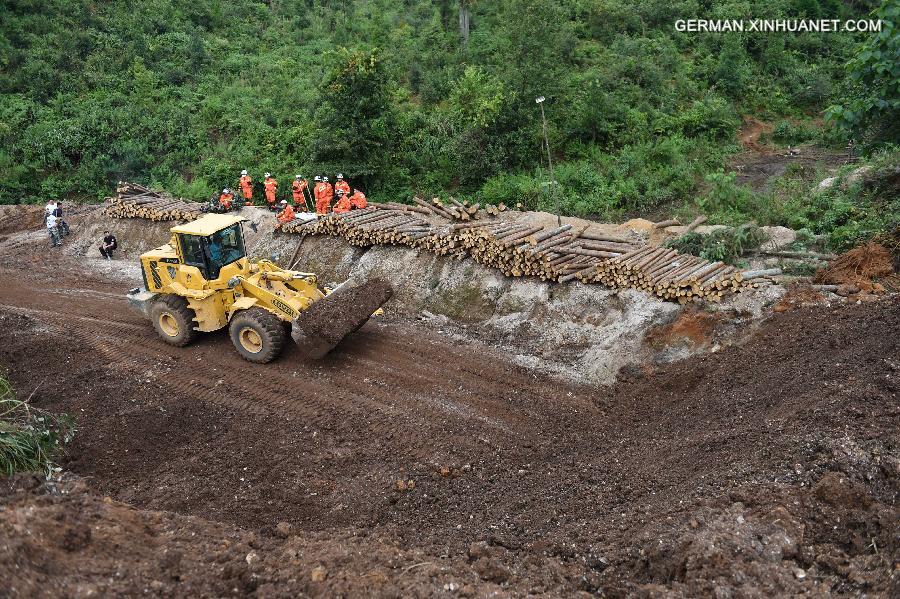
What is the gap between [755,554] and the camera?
6141 mm

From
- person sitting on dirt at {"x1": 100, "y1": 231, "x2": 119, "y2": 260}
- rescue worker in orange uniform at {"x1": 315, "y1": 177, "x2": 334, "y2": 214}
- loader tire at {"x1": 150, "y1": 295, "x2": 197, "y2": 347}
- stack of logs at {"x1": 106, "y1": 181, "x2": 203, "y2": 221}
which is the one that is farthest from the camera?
stack of logs at {"x1": 106, "y1": 181, "x2": 203, "y2": 221}

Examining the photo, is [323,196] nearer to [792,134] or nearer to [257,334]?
[257,334]

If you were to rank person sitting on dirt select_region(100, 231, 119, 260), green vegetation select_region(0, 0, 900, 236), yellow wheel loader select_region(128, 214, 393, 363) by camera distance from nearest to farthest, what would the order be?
yellow wheel loader select_region(128, 214, 393, 363), person sitting on dirt select_region(100, 231, 119, 260), green vegetation select_region(0, 0, 900, 236)

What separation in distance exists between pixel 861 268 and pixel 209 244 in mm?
11881

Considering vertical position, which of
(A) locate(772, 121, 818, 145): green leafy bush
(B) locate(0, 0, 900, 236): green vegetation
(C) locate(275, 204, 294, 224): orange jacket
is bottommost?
(A) locate(772, 121, 818, 145): green leafy bush

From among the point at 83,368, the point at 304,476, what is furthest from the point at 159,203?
the point at 304,476

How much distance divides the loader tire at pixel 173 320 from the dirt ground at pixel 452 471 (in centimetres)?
27

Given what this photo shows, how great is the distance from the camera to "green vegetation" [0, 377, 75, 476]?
822cm

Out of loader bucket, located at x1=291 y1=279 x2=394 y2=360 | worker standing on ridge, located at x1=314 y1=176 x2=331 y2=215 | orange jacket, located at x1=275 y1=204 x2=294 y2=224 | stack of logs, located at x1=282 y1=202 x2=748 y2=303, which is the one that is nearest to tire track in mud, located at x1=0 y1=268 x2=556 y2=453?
loader bucket, located at x1=291 y1=279 x2=394 y2=360

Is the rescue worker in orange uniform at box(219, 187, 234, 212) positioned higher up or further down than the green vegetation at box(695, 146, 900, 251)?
higher up

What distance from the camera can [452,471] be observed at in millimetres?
9305

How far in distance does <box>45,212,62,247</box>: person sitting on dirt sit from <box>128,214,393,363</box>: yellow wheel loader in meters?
8.88

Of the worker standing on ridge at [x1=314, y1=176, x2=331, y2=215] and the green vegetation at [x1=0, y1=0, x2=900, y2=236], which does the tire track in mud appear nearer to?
the worker standing on ridge at [x1=314, y1=176, x2=331, y2=215]

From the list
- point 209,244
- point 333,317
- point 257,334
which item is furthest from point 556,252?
point 209,244
